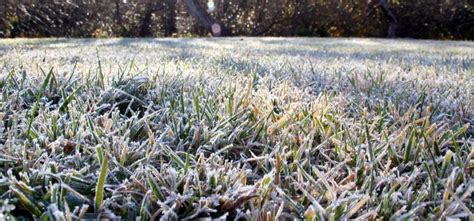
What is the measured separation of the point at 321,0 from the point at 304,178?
10620mm

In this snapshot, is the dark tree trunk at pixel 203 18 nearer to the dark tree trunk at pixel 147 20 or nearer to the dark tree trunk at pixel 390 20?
the dark tree trunk at pixel 147 20

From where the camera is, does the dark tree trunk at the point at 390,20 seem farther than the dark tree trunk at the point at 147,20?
No

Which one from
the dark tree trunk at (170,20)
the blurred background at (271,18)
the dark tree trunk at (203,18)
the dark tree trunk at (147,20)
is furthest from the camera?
the dark tree trunk at (170,20)

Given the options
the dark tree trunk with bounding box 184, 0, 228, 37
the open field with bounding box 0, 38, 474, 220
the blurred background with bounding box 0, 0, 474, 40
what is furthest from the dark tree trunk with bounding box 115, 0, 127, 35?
the open field with bounding box 0, 38, 474, 220

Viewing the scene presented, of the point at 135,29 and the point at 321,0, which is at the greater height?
the point at 321,0

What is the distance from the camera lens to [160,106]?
126 centimetres

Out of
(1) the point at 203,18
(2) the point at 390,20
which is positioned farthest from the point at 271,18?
(2) the point at 390,20

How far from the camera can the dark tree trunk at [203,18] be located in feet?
33.7

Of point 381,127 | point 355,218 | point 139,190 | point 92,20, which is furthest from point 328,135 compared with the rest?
point 92,20

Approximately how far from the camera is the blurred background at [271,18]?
34.3ft

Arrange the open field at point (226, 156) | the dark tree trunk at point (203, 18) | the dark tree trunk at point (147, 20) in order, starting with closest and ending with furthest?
the open field at point (226, 156) → the dark tree trunk at point (203, 18) → the dark tree trunk at point (147, 20)

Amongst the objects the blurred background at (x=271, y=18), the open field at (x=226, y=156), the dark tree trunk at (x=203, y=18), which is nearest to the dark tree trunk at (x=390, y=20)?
the blurred background at (x=271, y=18)

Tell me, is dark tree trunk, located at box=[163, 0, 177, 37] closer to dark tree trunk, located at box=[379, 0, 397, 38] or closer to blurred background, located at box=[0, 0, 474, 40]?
blurred background, located at box=[0, 0, 474, 40]

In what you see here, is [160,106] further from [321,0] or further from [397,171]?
[321,0]
